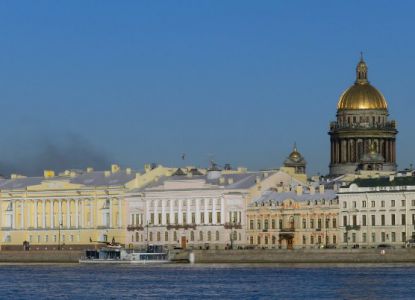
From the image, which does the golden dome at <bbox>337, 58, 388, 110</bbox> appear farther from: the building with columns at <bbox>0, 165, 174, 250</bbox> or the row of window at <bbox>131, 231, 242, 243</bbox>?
the row of window at <bbox>131, 231, 242, 243</bbox>

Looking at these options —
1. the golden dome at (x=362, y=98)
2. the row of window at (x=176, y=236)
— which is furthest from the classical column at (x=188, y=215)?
the golden dome at (x=362, y=98)

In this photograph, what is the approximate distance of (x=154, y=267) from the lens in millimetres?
110750

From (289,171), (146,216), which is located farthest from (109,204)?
(289,171)

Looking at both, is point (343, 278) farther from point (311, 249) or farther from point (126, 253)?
point (126, 253)

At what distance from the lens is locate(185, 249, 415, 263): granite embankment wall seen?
10475cm

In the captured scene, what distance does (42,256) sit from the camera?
125625 millimetres

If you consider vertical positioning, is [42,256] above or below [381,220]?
below

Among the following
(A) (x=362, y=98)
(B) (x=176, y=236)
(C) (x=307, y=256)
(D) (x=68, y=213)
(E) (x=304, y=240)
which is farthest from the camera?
(A) (x=362, y=98)

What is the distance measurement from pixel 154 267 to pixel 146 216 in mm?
21013

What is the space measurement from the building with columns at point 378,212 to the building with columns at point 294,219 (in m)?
1.06

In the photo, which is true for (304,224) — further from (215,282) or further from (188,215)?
(215,282)

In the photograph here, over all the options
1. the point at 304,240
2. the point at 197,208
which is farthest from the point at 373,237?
the point at 197,208

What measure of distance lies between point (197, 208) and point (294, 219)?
355 inches

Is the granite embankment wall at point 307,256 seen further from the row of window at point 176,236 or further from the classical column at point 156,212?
the classical column at point 156,212
